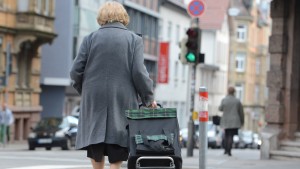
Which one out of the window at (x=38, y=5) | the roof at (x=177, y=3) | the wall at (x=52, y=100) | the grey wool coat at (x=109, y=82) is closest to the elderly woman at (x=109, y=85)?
the grey wool coat at (x=109, y=82)

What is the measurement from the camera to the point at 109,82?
A: 332 inches

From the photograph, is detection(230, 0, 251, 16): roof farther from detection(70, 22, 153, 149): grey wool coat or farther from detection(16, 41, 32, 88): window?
detection(70, 22, 153, 149): grey wool coat

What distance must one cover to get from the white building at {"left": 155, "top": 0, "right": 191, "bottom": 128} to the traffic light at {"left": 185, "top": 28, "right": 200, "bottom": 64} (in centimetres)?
5355

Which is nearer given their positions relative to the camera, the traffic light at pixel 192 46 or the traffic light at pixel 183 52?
the traffic light at pixel 192 46

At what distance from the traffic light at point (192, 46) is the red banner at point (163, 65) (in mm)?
51102

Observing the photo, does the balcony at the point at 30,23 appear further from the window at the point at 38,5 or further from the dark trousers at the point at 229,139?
the dark trousers at the point at 229,139

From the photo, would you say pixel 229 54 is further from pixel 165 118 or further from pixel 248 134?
pixel 165 118

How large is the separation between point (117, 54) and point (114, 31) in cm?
21

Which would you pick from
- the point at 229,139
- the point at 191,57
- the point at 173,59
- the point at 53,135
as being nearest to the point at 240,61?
the point at 173,59

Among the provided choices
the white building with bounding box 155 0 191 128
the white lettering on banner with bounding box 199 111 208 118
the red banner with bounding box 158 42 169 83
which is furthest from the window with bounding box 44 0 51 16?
the white lettering on banner with bounding box 199 111 208 118

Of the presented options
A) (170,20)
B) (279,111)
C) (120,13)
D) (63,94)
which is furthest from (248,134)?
(120,13)

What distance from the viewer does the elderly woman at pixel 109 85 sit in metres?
8.37

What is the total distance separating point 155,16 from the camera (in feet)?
252

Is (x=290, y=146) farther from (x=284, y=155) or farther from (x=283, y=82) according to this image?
(x=283, y=82)
